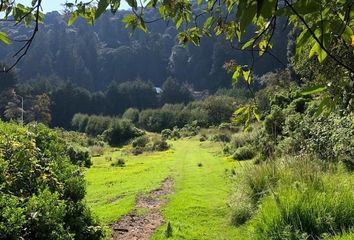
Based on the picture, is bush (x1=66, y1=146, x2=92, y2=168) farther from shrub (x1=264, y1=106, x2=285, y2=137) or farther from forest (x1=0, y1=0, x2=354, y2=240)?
shrub (x1=264, y1=106, x2=285, y2=137)

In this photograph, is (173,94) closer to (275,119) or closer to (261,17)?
(275,119)

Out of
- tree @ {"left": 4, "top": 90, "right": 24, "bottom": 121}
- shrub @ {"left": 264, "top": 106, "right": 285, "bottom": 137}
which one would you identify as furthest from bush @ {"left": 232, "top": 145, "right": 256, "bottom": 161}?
tree @ {"left": 4, "top": 90, "right": 24, "bottom": 121}

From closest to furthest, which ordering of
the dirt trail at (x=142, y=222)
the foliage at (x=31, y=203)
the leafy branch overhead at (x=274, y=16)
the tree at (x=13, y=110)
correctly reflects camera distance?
1. the leafy branch overhead at (x=274, y=16)
2. the foliage at (x=31, y=203)
3. the dirt trail at (x=142, y=222)
4. the tree at (x=13, y=110)

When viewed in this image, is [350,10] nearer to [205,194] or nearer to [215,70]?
[205,194]

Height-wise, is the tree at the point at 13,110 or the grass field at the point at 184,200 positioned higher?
the grass field at the point at 184,200

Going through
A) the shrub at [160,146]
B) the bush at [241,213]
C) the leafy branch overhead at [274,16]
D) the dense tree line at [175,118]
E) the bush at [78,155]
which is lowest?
the dense tree line at [175,118]

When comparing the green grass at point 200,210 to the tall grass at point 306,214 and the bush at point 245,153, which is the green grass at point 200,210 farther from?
the bush at point 245,153

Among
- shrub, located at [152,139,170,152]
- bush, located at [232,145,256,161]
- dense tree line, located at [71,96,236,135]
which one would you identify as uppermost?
bush, located at [232,145,256,161]

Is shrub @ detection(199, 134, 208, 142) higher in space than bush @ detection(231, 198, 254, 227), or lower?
lower

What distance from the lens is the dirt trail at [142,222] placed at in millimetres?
8781

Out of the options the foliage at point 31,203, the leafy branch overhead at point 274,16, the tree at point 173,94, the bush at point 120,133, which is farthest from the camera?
the tree at point 173,94

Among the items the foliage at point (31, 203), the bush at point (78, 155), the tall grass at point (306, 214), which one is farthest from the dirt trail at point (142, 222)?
the bush at point (78, 155)

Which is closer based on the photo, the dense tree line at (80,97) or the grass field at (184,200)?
the grass field at (184,200)

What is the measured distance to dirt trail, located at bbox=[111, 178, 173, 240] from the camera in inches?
346
